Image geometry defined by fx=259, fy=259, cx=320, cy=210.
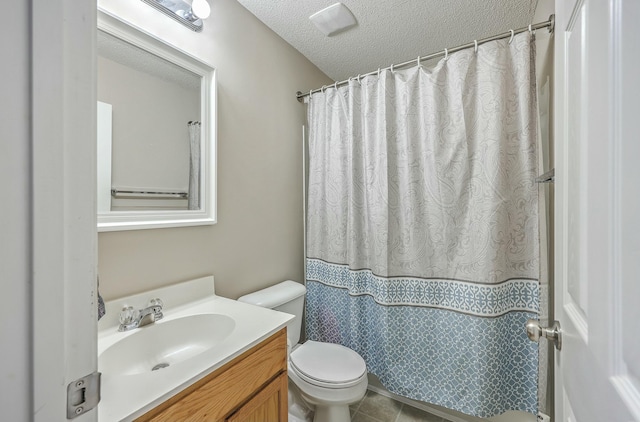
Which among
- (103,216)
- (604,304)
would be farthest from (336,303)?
(604,304)

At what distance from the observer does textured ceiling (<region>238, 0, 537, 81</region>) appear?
56.0 inches

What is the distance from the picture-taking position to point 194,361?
29.8 inches

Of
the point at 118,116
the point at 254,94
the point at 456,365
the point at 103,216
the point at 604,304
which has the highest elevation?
the point at 254,94

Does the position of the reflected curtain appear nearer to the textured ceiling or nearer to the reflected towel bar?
the reflected towel bar

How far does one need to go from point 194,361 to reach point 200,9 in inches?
56.9

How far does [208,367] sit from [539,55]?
6.26 feet

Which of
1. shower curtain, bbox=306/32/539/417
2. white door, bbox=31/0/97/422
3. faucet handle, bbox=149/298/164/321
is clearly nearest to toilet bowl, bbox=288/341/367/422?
shower curtain, bbox=306/32/539/417

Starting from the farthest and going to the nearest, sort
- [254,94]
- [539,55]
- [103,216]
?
[254,94]
[539,55]
[103,216]

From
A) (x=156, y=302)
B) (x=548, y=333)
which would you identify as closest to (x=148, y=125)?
(x=156, y=302)

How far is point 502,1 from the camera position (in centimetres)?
138

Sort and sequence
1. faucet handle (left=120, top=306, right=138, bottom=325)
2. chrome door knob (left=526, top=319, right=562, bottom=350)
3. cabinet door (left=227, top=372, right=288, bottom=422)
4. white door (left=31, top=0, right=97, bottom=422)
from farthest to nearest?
1. faucet handle (left=120, top=306, right=138, bottom=325)
2. cabinet door (left=227, top=372, right=288, bottom=422)
3. chrome door knob (left=526, top=319, right=562, bottom=350)
4. white door (left=31, top=0, right=97, bottom=422)

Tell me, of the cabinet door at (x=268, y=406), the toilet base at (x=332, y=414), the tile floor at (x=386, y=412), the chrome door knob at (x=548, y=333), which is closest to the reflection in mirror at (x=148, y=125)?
the cabinet door at (x=268, y=406)

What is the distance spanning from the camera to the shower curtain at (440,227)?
124 cm

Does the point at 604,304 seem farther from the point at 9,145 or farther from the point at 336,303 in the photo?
the point at 336,303
